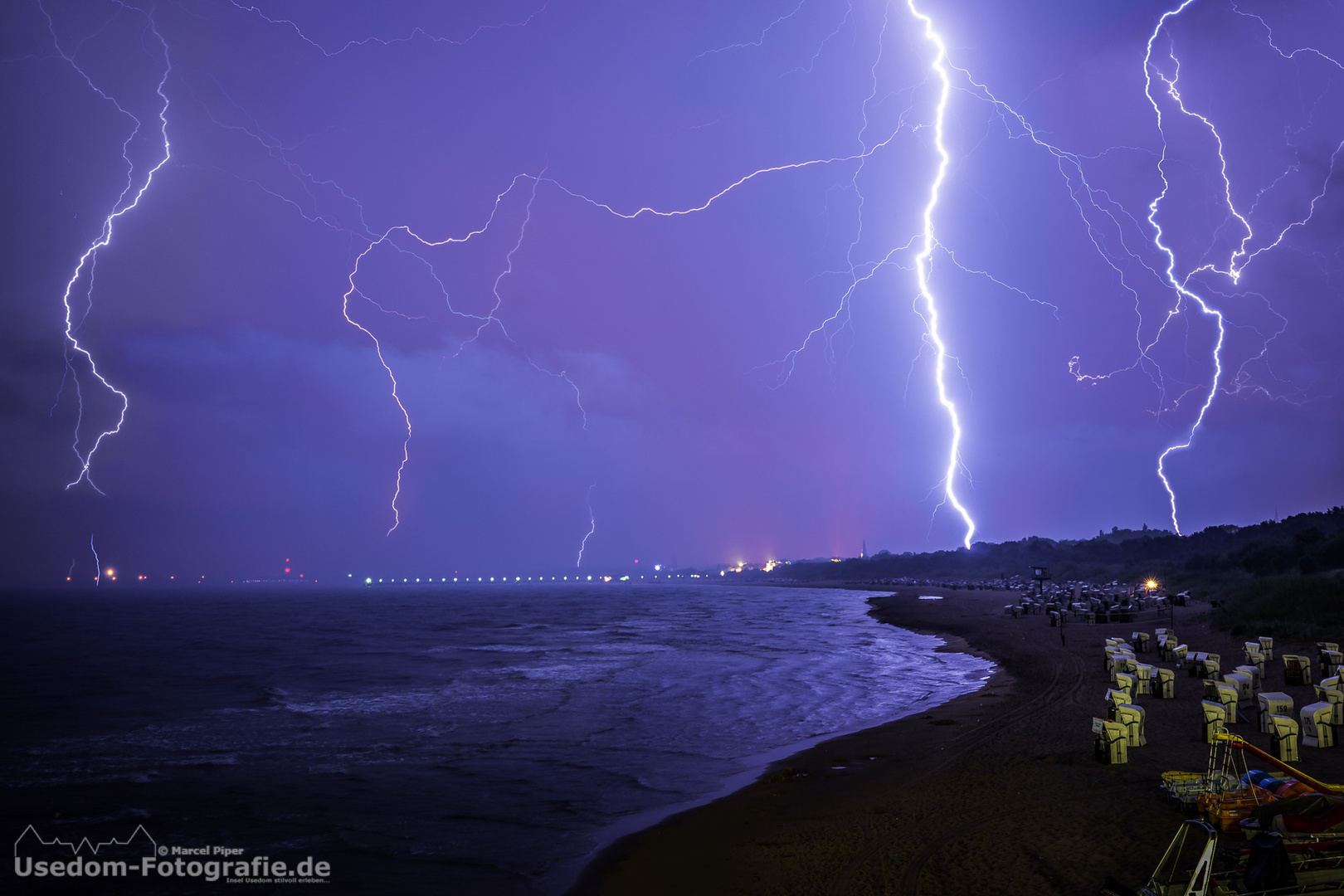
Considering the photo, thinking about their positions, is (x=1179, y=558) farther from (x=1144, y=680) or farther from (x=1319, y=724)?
(x=1319, y=724)

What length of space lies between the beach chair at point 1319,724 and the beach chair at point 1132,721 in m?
2.50

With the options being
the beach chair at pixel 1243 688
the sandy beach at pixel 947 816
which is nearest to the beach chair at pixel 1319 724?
the sandy beach at pixel 947 816

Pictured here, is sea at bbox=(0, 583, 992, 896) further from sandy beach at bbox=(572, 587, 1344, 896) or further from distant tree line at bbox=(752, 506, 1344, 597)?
distant tree line at bbox=(752, 506, 1344, 597)

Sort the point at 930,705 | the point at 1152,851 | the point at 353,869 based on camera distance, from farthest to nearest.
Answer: the point at 930,705 → the point at 353,869 → the point at 1152,851

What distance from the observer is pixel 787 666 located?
1218 inches

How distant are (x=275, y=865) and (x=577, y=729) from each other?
946 cm

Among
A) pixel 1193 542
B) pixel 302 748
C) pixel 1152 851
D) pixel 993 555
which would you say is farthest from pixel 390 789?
pixel 993 555

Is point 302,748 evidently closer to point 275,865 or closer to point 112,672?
point 275,865

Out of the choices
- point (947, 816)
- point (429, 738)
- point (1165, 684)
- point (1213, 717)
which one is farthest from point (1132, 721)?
point (429, 738)

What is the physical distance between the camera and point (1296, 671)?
57.4ft

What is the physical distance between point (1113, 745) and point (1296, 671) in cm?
1009

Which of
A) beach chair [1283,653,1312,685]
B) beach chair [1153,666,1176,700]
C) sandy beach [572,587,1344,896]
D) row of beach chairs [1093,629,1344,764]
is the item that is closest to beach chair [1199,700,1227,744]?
row of beach chairs [1093,629,1344,764]

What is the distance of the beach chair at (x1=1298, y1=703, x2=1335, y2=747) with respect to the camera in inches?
466

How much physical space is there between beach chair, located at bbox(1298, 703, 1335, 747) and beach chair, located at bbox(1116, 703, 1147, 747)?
2502mm
